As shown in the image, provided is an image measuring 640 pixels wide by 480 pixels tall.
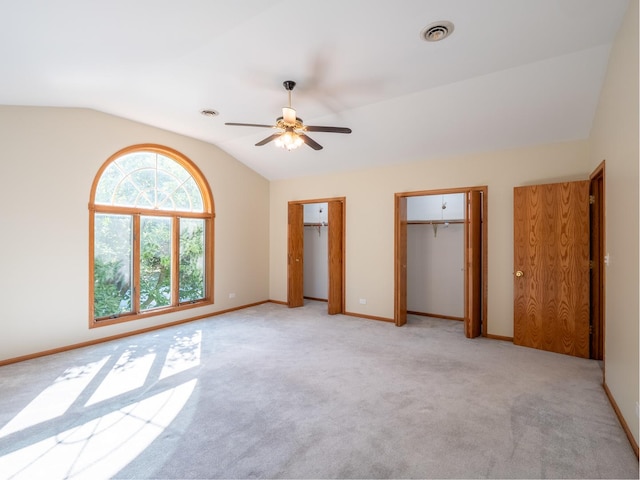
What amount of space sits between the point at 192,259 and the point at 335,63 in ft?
13.2

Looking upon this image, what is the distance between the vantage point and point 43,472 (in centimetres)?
193

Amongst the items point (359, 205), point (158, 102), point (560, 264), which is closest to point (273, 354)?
point (359, 205)

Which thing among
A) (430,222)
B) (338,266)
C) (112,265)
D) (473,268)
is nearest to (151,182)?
(112,265)

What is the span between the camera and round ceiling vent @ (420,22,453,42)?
247 cm

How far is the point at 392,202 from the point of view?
17.7ft

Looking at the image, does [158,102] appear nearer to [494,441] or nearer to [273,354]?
[273,354]

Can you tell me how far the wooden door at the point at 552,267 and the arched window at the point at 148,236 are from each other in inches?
188

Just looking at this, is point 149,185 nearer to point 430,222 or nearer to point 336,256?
point 336,256

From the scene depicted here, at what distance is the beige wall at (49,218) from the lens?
3611 millimetres

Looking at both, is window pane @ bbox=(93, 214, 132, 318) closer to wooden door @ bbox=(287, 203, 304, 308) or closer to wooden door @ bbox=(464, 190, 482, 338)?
wooden door @ bbox=(287, 203, 304, 308)

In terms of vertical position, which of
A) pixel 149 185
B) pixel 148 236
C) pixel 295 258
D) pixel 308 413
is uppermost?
pixel 149 185

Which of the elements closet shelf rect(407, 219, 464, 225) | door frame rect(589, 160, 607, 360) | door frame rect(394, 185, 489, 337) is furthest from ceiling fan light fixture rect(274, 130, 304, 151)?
closet shelf rect(407, 219, 464, 225)

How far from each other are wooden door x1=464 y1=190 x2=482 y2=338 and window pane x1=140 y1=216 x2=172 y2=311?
14.9ft

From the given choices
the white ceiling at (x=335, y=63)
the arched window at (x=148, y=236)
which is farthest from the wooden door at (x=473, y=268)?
the arched window at (x=148, y=236)
